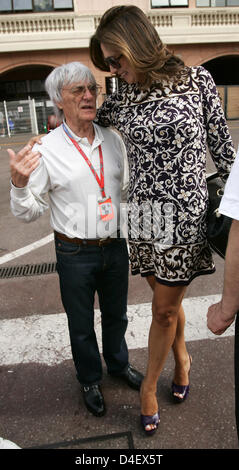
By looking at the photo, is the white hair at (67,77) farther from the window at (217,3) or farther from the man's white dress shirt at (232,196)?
the window at (217,3)

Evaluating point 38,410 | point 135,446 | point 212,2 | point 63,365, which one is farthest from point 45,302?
point 212,2

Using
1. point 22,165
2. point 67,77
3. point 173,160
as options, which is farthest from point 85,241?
point 67,77

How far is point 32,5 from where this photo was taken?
1947cm

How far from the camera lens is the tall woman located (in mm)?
1744

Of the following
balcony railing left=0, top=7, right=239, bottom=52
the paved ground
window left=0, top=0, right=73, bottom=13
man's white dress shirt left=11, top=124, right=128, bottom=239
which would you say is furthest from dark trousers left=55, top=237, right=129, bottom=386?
window left=0, top=0, right=73, bottom=13

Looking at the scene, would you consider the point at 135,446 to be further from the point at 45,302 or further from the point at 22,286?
the point at 22,286

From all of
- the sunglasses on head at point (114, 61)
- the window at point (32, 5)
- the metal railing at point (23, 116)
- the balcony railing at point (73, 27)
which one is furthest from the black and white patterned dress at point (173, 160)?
the window at point (32, 5)

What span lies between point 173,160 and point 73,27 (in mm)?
20484

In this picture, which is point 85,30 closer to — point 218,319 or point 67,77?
point 67,77

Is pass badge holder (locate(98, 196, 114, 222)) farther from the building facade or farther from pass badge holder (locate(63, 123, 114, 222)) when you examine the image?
the building facade

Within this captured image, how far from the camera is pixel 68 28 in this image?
1950 centimetres

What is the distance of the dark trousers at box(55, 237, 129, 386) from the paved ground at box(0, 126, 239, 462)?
0.80 feet

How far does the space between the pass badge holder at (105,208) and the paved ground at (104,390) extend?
1.16 m

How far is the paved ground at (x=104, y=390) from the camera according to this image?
2.10 metres
